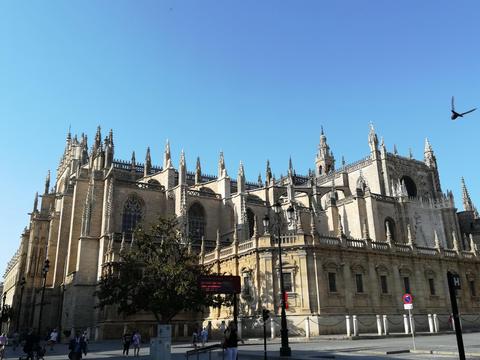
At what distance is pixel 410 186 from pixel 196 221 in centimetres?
2606

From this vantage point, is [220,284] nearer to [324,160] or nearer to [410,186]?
[410,186]

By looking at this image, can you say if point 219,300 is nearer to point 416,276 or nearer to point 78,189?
point 416,276

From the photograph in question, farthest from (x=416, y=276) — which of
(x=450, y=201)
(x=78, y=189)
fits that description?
(x=78, y=189)

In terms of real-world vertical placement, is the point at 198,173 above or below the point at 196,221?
above

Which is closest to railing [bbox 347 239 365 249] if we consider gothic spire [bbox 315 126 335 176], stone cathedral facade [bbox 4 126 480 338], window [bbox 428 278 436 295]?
stone cathedral facade [bbox 4 126 480 338]

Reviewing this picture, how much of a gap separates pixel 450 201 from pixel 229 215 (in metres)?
25.1

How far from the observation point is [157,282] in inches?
1006

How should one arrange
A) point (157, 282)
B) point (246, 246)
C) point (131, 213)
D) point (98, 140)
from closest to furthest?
point (157, 282)
point (246, 246)
point (131, 213)
point (98, 140)

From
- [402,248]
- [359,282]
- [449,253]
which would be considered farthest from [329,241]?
[449,253]

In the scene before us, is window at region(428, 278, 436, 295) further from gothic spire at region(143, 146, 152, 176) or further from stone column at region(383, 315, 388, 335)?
gothic spire at region(143, 146, 152, 176)

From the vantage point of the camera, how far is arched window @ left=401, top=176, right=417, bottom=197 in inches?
2034

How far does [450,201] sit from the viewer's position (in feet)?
161

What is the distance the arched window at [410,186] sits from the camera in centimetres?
5166

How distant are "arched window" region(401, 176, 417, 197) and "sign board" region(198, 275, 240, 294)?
3850 cm
